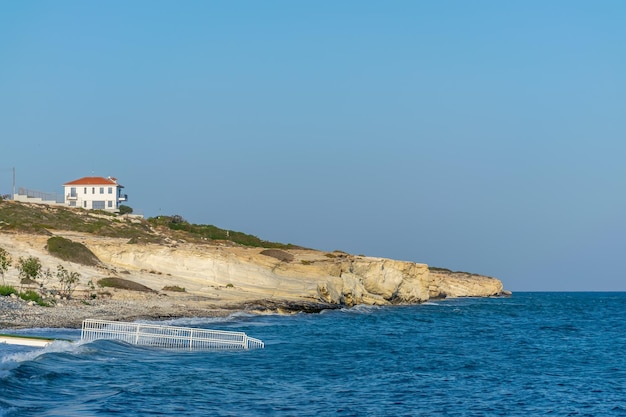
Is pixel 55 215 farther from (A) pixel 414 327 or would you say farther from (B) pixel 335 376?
(B) pixel 335 376

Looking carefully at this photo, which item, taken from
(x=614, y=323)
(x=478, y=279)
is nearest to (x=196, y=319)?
(x=614, y=323)

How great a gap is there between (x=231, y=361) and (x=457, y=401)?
12240mm

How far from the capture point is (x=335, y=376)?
30906mm

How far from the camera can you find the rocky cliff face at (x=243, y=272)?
71625 millimetres

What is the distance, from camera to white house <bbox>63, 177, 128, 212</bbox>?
120 meters

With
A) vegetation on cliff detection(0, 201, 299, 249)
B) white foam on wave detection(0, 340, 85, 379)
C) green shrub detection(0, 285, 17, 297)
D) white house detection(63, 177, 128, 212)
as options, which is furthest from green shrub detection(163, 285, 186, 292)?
white house detection(63, 177, 128, 212)

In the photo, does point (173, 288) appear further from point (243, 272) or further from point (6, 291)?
point (6, 291)

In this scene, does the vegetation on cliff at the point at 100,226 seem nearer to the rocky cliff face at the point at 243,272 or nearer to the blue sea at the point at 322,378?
the rocky cliff face at the point at 243,272

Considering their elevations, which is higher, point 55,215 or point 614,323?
point 55,215

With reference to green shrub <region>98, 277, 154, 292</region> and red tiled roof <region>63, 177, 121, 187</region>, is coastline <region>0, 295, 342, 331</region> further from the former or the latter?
red tiled roof <region>63, 177, 121, 187</region>

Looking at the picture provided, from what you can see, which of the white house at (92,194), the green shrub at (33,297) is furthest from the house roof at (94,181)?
the green shrub at (33,297)

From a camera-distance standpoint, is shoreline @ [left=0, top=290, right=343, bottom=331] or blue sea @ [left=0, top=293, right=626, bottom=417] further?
shoreline @ [left=0, top=290, right=343, bottom=331]

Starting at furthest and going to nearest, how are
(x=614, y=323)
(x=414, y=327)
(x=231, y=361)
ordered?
1. (x=614, y=323)
2. (x=414, y=327)
3. (x=231, y=361)

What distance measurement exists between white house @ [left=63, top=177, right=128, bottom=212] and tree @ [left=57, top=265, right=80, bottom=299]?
5943 cm
